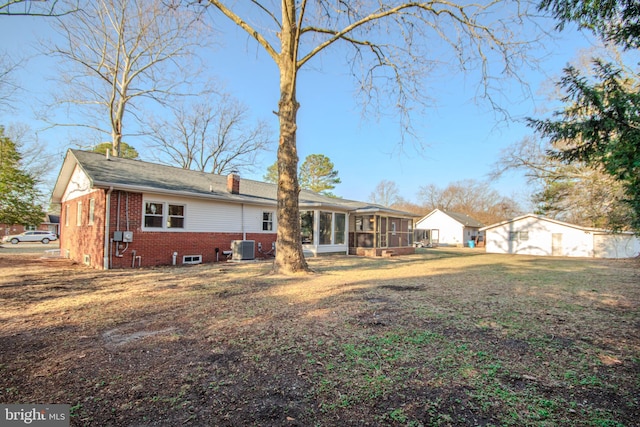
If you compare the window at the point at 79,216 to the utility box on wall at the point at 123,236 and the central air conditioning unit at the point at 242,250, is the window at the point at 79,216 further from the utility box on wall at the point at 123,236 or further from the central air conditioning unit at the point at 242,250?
the central air conditioning unit at the point at 242,250

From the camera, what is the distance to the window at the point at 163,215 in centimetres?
1133

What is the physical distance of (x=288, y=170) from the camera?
9062 mm

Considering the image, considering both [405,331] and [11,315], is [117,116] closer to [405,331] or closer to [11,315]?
[11,315]

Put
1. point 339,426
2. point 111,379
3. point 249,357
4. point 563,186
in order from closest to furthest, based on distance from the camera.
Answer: point 339,426
point 111,379
point 249,357
point 563,186

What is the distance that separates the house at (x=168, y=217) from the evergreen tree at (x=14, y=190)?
4774 millimetres

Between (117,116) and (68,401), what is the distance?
23046 mm

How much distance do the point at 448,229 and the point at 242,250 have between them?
32049mm

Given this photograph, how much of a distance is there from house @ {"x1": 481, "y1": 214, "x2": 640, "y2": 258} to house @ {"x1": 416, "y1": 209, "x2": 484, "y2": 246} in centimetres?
948

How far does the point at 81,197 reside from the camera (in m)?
13.2

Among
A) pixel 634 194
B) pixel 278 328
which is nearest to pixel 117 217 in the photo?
pixel 278 328

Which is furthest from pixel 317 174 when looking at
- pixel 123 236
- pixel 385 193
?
pixel 123 236

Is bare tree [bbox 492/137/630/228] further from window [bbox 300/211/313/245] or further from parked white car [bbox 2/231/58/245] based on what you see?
parked white car [bbox 2/231/58/245]

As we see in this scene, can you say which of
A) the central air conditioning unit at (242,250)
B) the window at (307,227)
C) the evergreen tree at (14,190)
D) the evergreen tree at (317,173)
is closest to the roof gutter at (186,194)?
the central air conditioning unit at (242,250)

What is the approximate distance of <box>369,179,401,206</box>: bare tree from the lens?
164 feet
